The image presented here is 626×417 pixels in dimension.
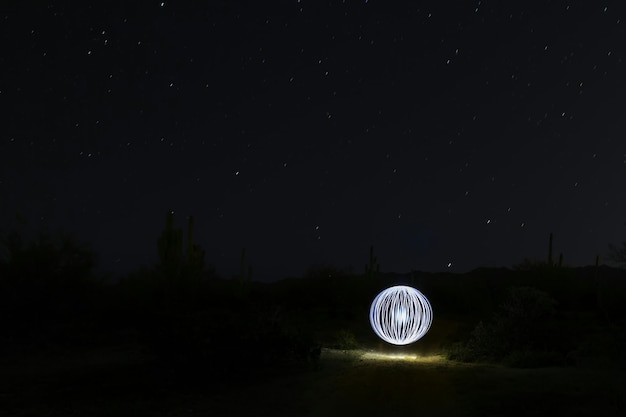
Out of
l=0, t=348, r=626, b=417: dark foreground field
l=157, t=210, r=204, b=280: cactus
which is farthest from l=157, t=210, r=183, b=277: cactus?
l=0, t=348, r=626, b=417: dark foreground field

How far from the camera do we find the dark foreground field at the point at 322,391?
896 centimetres

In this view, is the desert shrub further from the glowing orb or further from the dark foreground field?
the dark foreground field

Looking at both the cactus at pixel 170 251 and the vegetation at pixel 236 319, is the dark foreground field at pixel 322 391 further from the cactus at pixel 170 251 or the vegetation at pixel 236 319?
the cactus at pixel 170 251

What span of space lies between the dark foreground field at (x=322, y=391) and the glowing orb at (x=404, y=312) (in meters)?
2.68

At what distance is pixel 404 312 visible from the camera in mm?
16500

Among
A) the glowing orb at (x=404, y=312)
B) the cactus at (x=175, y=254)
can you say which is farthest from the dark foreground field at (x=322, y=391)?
the cactus at (x=175, y=254)

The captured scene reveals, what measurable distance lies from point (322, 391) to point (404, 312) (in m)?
6.64

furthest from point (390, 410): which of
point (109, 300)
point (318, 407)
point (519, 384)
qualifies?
point (109, 300)

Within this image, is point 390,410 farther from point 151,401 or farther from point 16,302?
point 16,302

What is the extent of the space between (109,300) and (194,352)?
443 inches

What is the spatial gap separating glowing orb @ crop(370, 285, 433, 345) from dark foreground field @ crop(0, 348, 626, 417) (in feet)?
8.79

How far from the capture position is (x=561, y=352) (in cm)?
1347

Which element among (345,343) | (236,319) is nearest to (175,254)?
(345,343)

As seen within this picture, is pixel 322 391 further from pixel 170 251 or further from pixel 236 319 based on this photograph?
pixel 170 251
